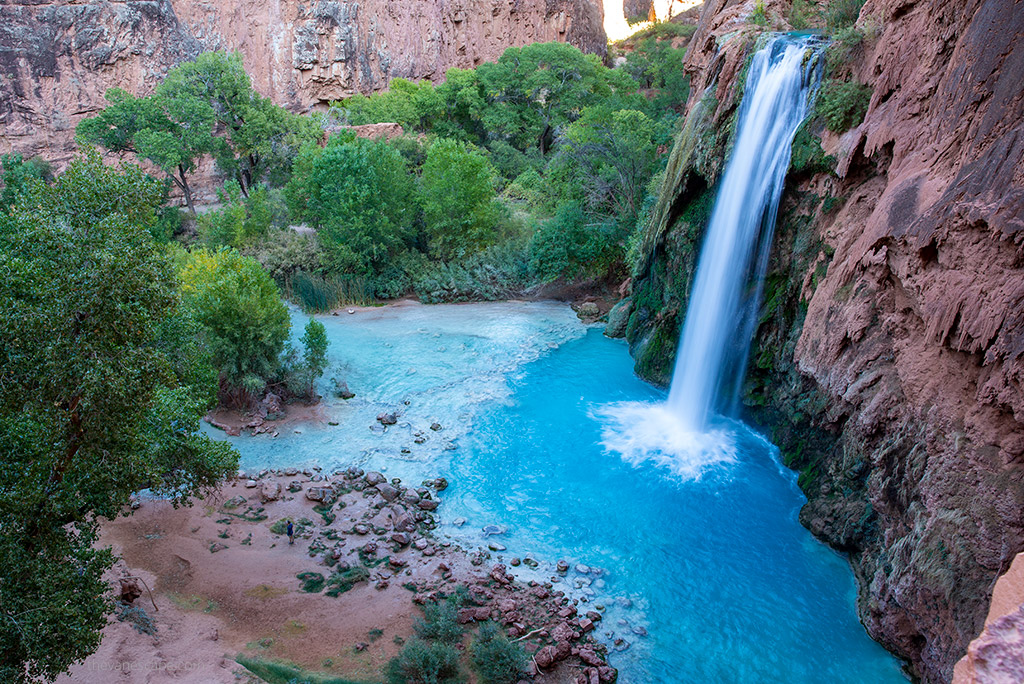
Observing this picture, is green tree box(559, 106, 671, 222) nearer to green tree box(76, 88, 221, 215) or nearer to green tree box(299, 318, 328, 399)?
green tree box(299, 318, 328, 399)

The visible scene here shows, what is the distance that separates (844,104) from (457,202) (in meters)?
17.8

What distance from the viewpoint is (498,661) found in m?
8.70

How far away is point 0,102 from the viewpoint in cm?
3741

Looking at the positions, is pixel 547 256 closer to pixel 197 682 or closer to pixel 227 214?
pixel 227 214

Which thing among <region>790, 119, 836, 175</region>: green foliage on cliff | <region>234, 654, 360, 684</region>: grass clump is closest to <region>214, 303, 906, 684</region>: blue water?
<region>234, 654, 360, 684</region>: grass clump

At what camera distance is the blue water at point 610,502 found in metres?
9.87

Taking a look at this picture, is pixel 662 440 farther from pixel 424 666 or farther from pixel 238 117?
pixel 238 117

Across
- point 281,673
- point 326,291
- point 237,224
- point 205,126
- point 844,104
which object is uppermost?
point 844,104

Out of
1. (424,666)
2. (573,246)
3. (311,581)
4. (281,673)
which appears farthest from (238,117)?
(424,666)

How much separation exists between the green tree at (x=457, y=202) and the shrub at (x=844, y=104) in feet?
55.1

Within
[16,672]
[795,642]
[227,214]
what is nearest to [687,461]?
[795,642]

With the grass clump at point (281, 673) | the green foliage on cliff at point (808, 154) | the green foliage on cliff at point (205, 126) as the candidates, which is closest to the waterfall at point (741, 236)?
the green foliage on cliff at point (808, 154)

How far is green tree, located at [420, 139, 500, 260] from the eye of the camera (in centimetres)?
2759

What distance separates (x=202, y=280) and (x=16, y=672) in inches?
497
